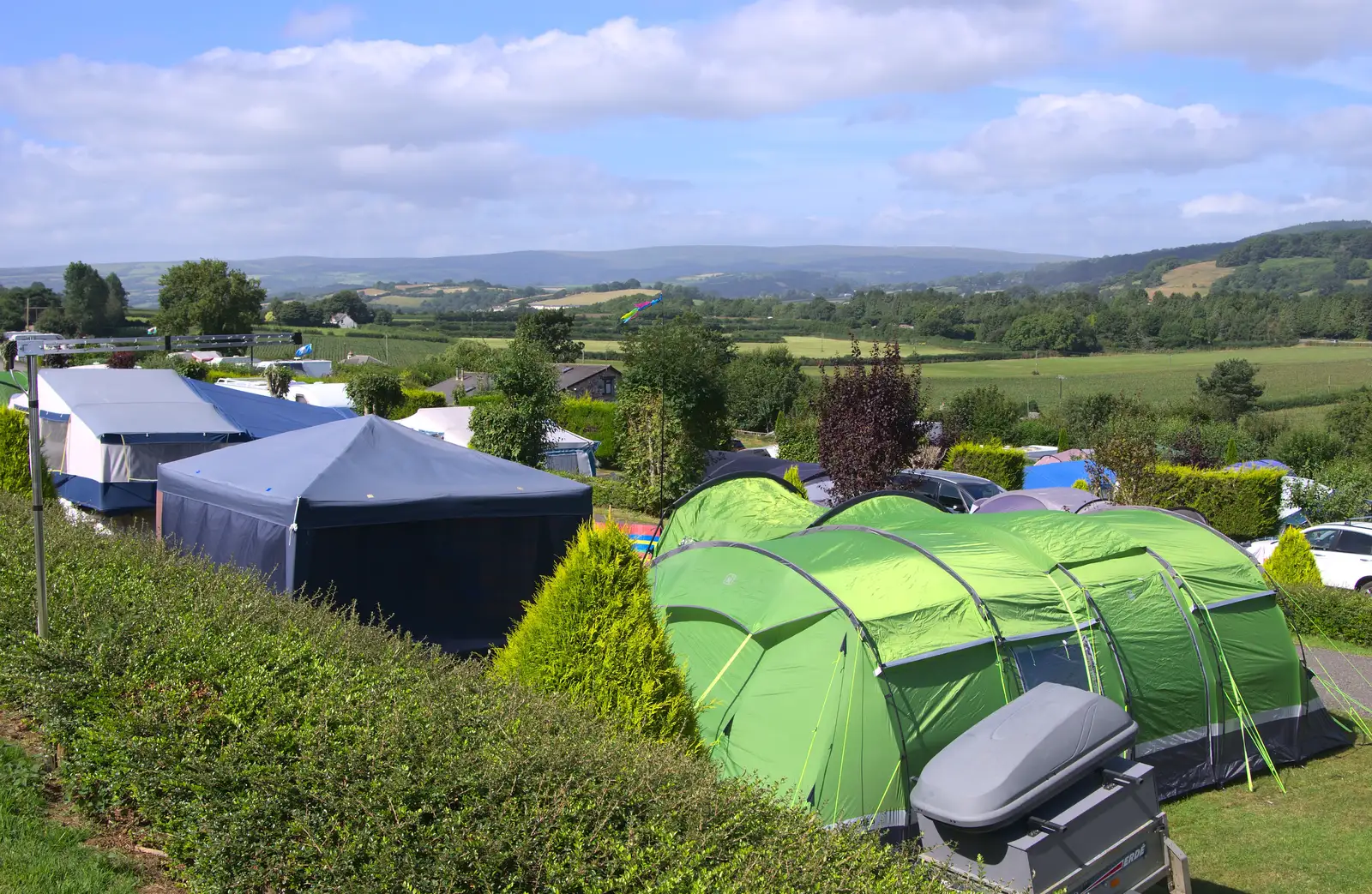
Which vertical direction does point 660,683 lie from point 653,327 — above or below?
below

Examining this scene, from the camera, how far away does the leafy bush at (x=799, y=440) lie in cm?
2958

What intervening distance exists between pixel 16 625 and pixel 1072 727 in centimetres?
552

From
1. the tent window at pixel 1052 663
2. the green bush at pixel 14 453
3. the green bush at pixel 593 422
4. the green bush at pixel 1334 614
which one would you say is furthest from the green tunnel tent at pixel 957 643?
the green bush at pixel 593 422

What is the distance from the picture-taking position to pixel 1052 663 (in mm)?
7715

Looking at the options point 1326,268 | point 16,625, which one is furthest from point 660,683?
point 1326,268

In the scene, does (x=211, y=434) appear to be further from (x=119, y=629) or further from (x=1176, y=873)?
(x=1176, y=873)

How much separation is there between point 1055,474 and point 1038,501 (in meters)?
10.6

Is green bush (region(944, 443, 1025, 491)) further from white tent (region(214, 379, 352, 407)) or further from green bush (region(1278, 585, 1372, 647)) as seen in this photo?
white tent (region(214, 379, 352, 407))

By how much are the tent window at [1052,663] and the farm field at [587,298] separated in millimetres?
127180

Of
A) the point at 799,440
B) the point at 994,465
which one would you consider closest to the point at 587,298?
the point at 799,440

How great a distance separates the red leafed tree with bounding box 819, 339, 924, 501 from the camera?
16484 millimetres

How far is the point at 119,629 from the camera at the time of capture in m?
5.10

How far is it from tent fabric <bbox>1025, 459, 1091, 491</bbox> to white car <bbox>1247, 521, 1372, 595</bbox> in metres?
7.81

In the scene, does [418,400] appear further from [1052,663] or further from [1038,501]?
[1052,663]
